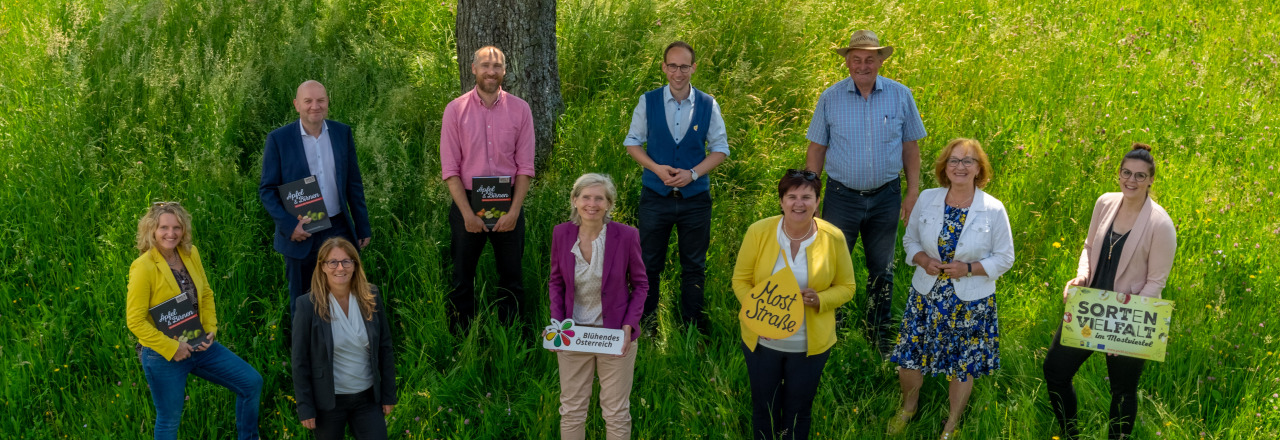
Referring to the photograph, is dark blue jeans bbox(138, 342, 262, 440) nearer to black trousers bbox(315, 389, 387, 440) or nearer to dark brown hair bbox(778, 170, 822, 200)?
black trousers bbox(315, 389, 387, 440)

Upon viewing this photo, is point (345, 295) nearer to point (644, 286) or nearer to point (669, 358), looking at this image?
point (644, 286)

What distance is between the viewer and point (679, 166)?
17.1 ft

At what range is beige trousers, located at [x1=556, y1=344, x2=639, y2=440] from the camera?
4320 mm

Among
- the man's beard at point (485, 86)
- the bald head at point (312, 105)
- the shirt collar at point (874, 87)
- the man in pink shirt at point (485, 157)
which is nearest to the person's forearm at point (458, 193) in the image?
the man in pink shirt at point (485, 157)

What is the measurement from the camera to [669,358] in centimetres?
506

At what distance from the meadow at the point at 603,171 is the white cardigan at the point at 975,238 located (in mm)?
720

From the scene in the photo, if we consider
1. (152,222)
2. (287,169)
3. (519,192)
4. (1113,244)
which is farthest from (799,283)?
(152,222)

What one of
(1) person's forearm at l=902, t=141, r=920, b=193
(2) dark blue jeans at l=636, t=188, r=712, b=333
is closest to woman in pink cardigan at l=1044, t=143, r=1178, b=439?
(1) person's forearm at l=902, t=141, r=920, b=193

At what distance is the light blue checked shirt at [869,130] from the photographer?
16.8 ft

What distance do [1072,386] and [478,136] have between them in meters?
3.61

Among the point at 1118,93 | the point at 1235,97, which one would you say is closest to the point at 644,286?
the point at 1118,93

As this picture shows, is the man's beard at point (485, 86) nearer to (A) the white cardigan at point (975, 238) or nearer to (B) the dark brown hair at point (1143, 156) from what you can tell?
(A) the white cardigan at point (975, 238)

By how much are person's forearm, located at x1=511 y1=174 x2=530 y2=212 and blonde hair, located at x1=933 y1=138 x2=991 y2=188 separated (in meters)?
2.41

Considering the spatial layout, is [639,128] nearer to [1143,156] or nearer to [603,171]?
[603,171]
